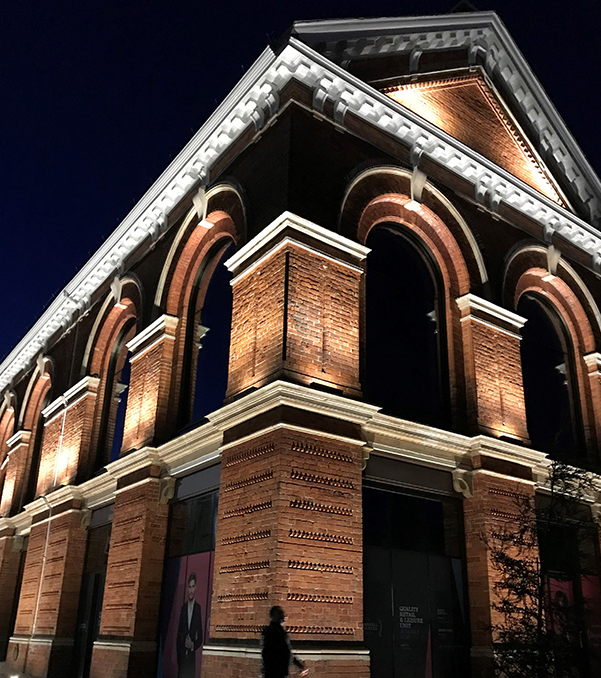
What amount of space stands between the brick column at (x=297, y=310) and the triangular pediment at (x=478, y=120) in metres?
5.03

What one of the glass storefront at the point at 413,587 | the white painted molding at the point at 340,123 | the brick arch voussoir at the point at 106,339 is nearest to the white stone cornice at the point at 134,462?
the brick arch voussoir at the point at 106,339

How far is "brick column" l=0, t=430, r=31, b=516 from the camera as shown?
23.1m

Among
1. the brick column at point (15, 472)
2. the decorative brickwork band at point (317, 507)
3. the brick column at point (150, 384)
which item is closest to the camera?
the decorative brickwork band at point (317, 507)

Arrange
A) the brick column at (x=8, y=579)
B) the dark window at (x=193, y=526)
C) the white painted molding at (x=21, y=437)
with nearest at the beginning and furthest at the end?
the dark window at (x=193, y=526) → the brick column at (x=8, y=579) → the white painted molding at (x=21, y=437)

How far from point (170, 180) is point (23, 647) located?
12593 millimetres

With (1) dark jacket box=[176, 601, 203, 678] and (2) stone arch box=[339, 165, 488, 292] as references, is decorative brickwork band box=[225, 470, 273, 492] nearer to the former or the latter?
(1) dark jacket box=[176, 601, 203, 678]

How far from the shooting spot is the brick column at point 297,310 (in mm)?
11320

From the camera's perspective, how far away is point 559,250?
17.1m

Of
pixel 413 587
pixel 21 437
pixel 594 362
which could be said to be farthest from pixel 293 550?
pixel 21 437

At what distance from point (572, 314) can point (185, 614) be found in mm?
11370

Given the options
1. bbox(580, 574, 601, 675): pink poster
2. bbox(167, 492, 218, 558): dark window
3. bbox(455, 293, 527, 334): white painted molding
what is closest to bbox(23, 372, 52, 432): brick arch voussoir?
bbox(167, 492, 218, 558): dark window

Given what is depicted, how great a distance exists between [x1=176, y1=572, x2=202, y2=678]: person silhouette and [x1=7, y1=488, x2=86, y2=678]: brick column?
5479mm

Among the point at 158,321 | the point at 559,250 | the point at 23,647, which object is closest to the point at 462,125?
the point at 559,250

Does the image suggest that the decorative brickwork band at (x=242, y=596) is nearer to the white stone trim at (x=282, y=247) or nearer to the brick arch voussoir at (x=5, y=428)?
the white stone trim at (x=282, y=247)
